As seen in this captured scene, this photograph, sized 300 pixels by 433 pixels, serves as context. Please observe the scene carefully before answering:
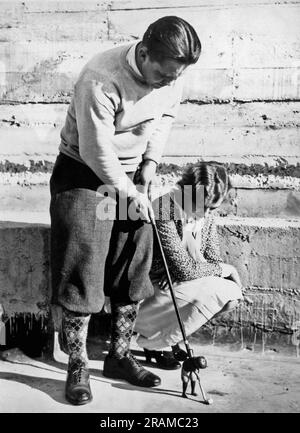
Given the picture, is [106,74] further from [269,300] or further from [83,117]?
[269,300]

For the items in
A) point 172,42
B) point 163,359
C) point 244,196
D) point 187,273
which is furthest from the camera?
point 244,196

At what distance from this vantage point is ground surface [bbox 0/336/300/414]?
3.16 m

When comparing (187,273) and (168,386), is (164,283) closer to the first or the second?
(187,273)

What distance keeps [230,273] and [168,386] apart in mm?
717

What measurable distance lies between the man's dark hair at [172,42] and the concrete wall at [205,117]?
3.75ft

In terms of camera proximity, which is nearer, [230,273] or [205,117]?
[230,273]

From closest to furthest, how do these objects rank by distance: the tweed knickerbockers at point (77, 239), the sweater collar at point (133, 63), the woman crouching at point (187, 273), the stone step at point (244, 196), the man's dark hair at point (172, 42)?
the man's dark hair at point (172, 42) → the sweater collar at point (133, 63) → the tweed knickerbockers at point (77, 239) → the woman crouching at point (187, 273) → the stone step at point (244, 196)

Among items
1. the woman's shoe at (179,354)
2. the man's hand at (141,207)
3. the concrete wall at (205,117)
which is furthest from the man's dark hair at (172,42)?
the woman's shoe at (179,354)

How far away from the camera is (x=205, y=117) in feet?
13.5

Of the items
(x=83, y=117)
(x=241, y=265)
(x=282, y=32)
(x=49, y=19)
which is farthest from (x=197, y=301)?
(x=49, y=19)

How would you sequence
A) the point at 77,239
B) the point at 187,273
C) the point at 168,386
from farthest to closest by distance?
the point at 187,273 < the point at 168,386 < the point at 77,239

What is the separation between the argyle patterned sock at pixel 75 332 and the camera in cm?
329

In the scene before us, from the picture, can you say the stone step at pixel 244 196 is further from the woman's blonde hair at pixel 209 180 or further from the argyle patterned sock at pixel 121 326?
the argyle patterned sock at pixel 121 326

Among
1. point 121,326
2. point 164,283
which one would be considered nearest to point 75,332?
point 121,326
